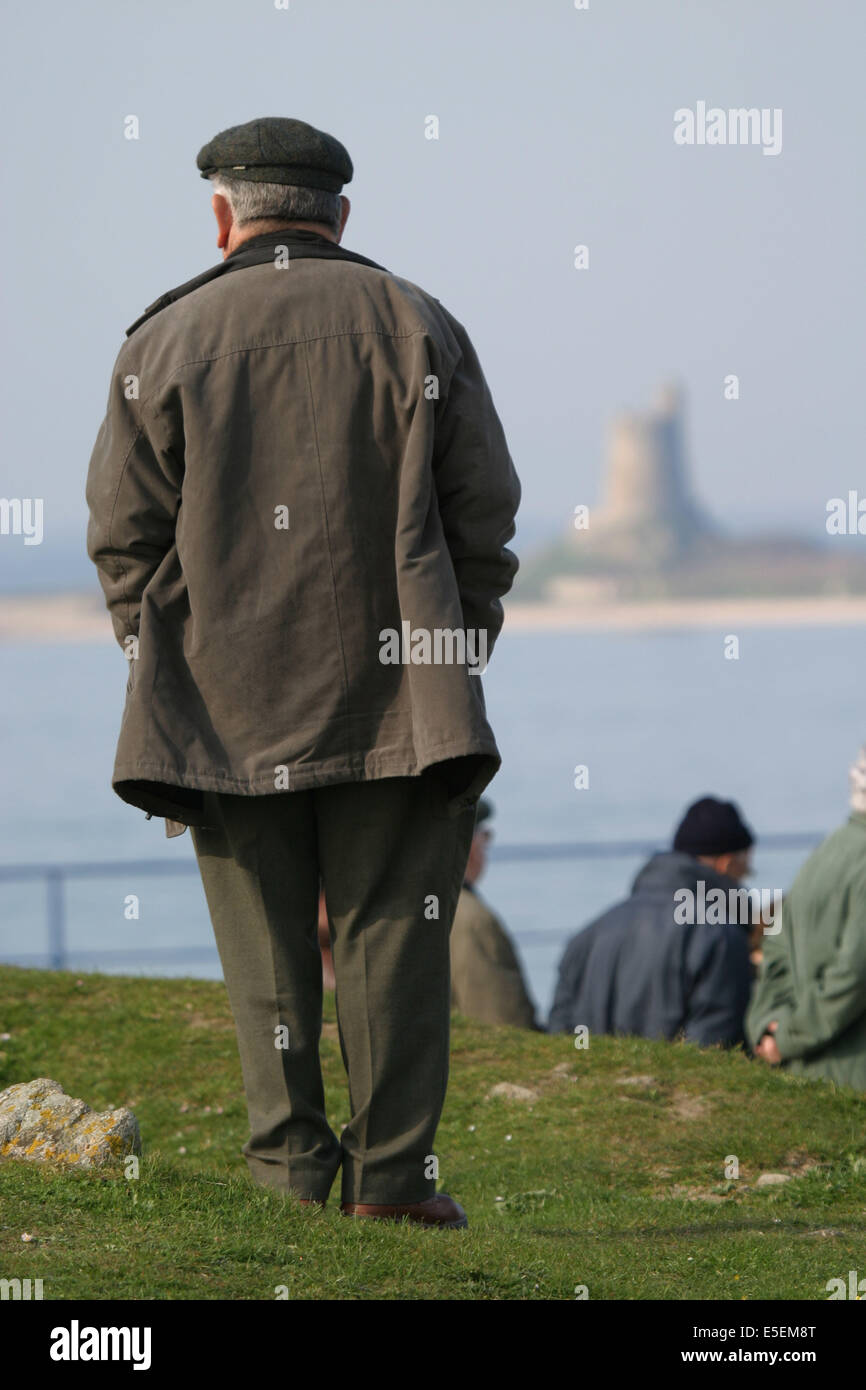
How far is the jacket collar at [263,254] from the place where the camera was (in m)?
4.20

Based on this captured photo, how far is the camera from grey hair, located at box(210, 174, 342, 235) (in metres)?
4.22

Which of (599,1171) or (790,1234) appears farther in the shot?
(599,1171)

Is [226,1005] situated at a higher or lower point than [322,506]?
lower

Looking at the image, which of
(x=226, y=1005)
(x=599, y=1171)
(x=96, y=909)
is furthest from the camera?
(x=96, y=909)

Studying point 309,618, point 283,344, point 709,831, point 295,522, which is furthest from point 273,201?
point 709,831

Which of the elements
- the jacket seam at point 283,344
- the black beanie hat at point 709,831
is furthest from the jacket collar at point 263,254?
the black beanie hat at point 709,831

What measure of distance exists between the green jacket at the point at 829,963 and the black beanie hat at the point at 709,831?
2.91 ft

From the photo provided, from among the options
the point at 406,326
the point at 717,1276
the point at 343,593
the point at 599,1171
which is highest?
the point at 406,326

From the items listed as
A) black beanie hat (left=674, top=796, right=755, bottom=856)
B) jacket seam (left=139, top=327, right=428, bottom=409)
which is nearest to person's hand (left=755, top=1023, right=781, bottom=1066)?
black beanie hat (left=674, top=796, right=755, bottom=856)

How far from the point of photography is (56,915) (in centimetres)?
1252
